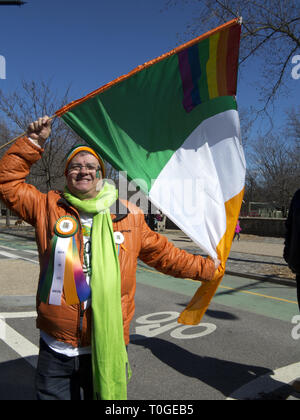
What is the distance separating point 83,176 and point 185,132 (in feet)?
4.21

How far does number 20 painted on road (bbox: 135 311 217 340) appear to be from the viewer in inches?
205

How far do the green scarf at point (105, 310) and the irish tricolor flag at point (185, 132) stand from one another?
0.86 meters

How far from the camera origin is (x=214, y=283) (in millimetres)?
2871

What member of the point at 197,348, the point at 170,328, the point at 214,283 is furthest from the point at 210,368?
the point at 214,283

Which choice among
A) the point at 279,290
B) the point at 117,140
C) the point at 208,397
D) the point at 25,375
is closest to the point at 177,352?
the point at 208,397

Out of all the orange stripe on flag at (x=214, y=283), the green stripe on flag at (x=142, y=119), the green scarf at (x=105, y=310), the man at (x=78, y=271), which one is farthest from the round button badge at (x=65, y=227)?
the orange stripe on flag at (x=214, y=283)

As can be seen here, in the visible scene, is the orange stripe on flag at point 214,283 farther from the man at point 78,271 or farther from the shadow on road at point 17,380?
the shadow on road at point 17,380

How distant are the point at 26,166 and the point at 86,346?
117 cm

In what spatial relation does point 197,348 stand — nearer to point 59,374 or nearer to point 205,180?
point 205,180

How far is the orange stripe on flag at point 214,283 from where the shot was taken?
9.53 ft

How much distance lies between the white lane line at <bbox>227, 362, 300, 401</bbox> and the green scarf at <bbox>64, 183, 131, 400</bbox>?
5.74 feet

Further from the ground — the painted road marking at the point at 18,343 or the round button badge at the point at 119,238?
the round button badge at the point at 119,238

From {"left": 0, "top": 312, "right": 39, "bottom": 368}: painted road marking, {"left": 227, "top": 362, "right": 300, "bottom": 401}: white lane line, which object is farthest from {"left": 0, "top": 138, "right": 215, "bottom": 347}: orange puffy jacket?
{"left": 0, "top": 312, "right": 39, "bottom": 368}: painted road marking

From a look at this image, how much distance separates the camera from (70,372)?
2195mm
